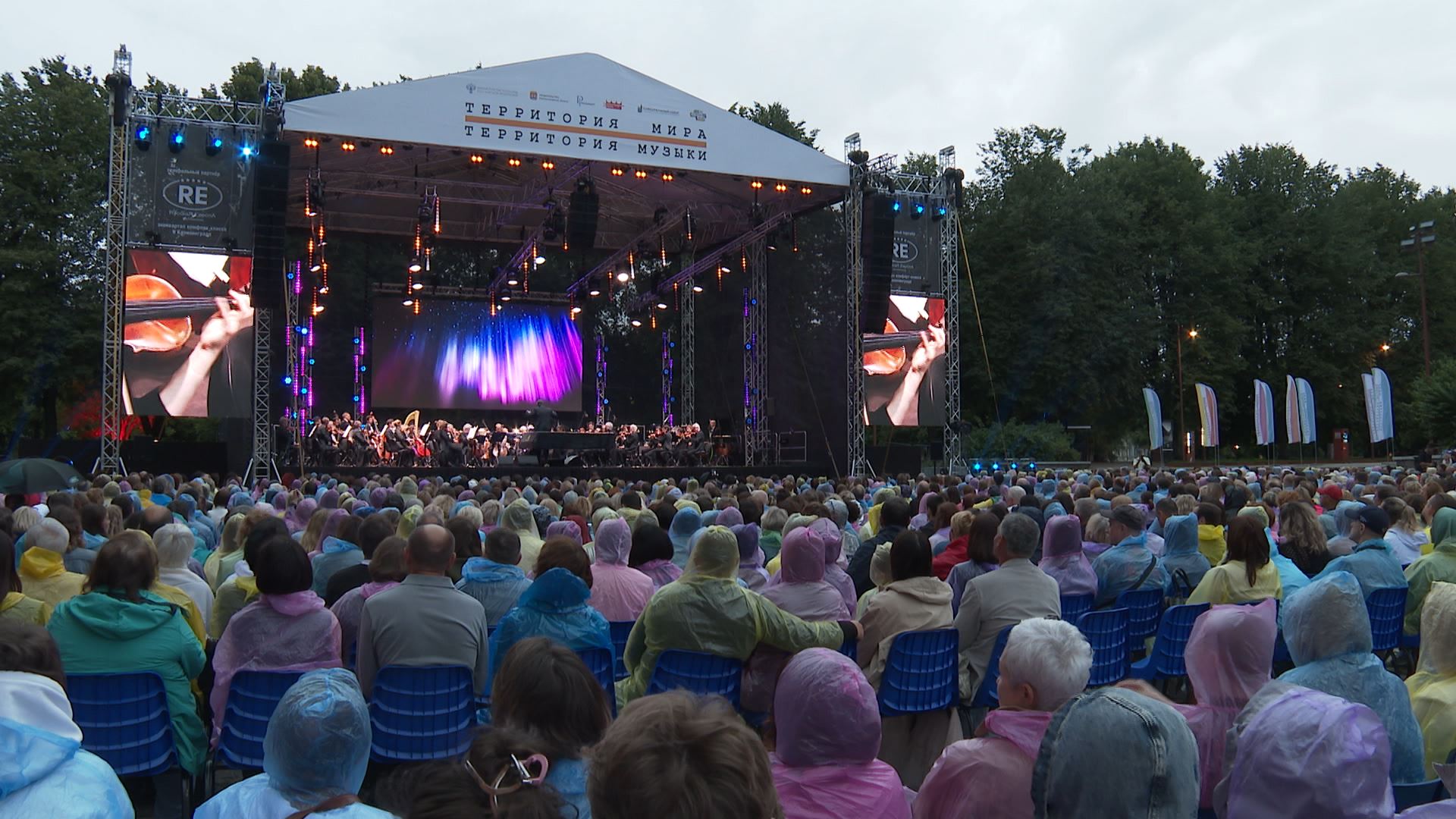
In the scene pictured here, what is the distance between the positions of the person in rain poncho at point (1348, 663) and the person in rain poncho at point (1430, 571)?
9.16 ft

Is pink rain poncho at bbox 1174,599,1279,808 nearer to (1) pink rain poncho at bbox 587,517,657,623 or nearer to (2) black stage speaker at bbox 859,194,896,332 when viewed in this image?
(1) pink rain poncho at bbox 587,517,657,623

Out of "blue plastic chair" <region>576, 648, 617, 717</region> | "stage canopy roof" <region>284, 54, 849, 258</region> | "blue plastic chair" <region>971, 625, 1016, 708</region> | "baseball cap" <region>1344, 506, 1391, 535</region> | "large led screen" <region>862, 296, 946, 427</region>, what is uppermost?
"stage canopy roof" <region>284, 54, 849, 258</region>

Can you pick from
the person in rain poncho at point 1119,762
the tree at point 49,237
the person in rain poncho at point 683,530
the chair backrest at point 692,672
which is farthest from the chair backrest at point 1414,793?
the tree at point 49,237

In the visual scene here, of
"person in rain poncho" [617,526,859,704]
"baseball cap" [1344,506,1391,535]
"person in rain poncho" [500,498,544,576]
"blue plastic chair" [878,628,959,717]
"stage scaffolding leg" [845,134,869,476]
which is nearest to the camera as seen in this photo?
"person in rain poncho" [617,526,859,704]

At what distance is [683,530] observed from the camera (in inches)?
247

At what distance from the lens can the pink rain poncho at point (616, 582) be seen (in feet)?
16.0

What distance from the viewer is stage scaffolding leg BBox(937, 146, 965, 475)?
60.4 ft

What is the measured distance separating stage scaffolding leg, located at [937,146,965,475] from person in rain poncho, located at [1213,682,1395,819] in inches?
650

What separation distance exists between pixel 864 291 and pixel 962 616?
43.3ft

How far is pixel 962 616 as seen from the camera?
4273 mm

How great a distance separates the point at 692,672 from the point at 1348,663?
1.87 m

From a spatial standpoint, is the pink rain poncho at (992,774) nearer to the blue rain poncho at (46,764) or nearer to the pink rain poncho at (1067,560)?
the blue rain poncho at (46,764)

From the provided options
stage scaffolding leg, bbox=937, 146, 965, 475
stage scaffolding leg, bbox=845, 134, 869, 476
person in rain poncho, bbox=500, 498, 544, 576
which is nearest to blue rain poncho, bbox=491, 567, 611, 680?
person in rain poncho, bbox=500, 498, 544, 576

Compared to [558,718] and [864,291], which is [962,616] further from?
[864,291]
